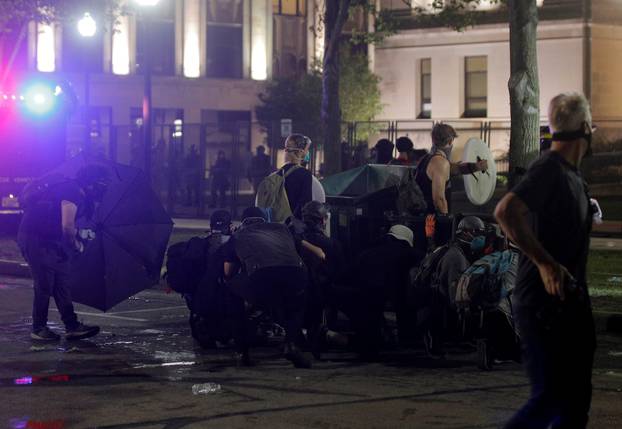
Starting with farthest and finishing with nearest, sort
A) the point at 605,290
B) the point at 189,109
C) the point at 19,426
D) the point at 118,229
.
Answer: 1. the point at 189,109
2. the point at 605,290
3. the point at 118,229
4. the point at 19,426

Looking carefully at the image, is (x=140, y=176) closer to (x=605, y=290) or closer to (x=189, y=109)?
(x=605, y=290)

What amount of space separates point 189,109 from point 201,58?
8.02 feet

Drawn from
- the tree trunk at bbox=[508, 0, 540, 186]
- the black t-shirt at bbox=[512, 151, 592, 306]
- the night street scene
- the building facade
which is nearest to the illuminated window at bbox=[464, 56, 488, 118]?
the building facade

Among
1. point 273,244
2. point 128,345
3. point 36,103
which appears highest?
point 36,103

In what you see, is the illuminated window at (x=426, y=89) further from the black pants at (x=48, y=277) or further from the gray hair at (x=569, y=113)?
the gray hair at (x=569, y=113)

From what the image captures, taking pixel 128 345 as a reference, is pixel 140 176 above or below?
above

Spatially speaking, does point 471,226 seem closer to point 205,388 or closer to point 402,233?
point 402,233

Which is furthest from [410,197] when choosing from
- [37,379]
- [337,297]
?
[37,379]

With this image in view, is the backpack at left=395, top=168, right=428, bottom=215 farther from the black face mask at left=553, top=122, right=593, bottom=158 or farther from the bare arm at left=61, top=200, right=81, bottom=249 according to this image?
the black face mask at left=553, top=122, right=593, bottom=158

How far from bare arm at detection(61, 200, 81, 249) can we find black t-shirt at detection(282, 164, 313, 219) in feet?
5.97

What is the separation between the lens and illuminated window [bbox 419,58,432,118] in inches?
1706

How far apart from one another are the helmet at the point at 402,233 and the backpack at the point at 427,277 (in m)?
0.53

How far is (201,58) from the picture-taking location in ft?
181

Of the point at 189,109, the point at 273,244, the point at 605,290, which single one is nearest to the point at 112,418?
the point at 273,244
